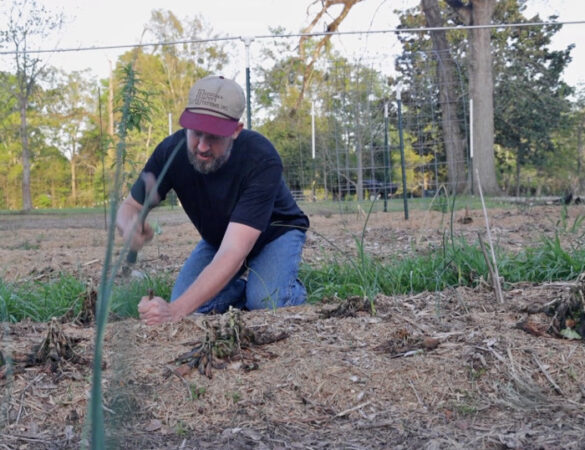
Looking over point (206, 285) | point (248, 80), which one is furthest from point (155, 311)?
point (248, 80)

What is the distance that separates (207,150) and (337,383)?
1314mm

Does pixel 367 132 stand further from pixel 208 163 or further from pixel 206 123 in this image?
pixel 206 123

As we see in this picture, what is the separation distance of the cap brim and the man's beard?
288 mm

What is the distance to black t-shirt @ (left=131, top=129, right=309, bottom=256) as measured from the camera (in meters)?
2.96

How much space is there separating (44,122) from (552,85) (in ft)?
63.2

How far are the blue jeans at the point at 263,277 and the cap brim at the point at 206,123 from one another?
0.94 meters

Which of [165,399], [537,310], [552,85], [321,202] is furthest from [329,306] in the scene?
[552,85]

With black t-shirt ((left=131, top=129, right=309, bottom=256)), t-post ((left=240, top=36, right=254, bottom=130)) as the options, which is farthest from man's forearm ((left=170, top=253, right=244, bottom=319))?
t-post ((left=240, top=36, right=254, bottom=130))

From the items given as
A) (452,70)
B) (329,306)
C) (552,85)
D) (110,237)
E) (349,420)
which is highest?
(552,85)

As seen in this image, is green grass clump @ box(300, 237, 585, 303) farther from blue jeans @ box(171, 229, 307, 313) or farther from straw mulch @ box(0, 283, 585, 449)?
straw mulch @ box(0, 283, 585, 449)

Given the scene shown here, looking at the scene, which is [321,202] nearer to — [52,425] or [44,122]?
[52,425]

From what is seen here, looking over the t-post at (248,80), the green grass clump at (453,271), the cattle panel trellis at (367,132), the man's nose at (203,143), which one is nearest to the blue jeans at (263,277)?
the green grass clump at (453,271)

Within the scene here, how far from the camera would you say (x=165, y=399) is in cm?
198

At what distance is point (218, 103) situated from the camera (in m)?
2.78
